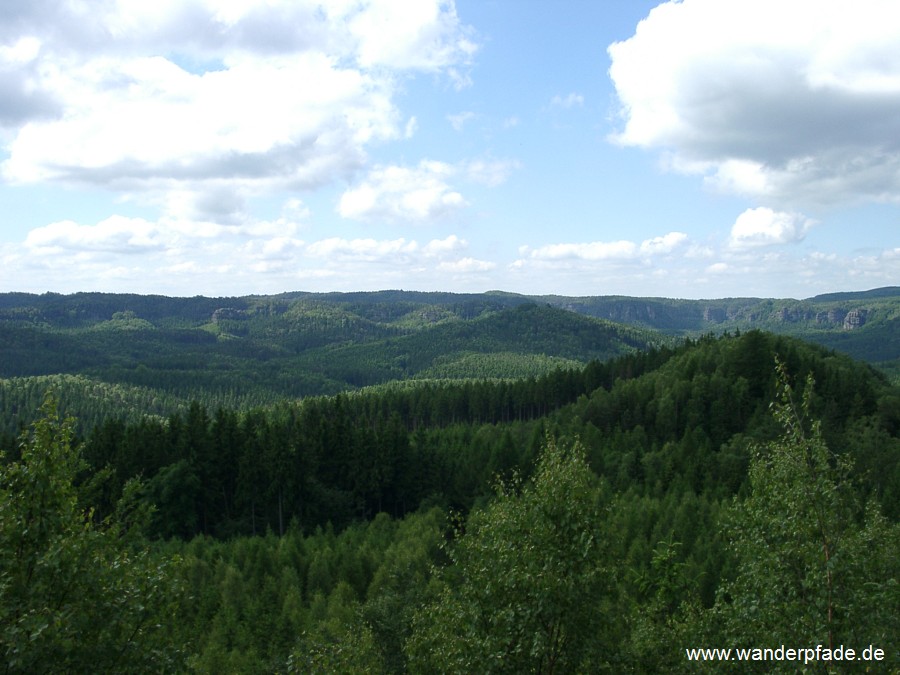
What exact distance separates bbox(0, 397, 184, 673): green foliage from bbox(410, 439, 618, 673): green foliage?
801cm

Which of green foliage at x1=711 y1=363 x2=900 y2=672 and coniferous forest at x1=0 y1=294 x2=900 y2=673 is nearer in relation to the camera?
coniferous forest at x1=0 y1=294 x2=900 y2=673

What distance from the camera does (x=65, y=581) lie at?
12.2m

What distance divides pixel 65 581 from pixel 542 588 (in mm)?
11019

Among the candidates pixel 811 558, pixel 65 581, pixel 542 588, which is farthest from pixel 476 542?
pixel 65 581

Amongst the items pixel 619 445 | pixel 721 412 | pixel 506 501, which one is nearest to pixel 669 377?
pixel 721 412

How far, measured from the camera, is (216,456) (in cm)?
7806

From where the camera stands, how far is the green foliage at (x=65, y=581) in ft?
37.2

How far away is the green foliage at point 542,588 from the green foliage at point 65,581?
801 centimetres

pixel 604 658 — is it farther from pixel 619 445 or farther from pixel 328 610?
pixel 619 445

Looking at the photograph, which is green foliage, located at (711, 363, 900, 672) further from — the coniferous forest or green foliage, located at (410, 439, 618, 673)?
green foliage, located at (410, 439, 618, 673)

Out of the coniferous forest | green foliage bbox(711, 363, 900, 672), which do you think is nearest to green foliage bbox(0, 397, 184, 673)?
the coniferous forest

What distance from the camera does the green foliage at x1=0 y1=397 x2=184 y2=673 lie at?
11328mm

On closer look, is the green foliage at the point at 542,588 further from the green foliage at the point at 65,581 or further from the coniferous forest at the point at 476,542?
the green foliage at the point at 65,581

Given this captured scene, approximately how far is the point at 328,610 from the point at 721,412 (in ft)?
278
